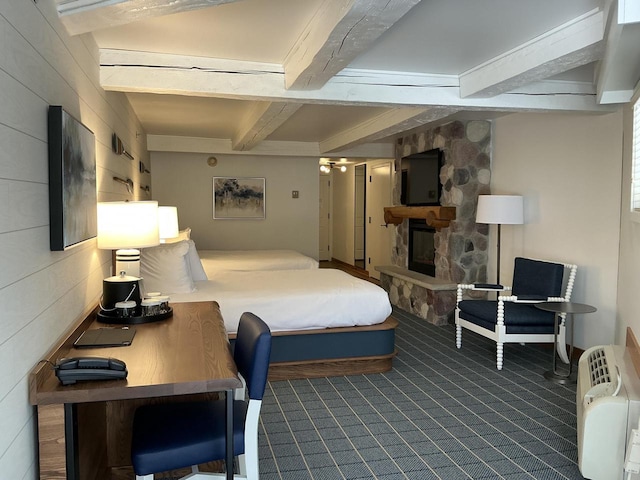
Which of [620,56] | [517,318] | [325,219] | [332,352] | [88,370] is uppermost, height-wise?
[620,56]

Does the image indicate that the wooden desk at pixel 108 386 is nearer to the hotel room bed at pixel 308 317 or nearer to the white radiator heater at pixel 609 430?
the hotel room bed at pixel 308 317

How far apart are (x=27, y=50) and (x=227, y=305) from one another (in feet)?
7.71

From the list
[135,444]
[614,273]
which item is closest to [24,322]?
[135,444]

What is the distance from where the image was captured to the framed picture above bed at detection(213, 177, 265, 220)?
7.77 metres

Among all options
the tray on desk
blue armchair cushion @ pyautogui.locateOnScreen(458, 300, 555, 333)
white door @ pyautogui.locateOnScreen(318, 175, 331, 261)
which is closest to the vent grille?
blue armchair cushion @ pyautogui.locateOnScreen(458, 300, 555, 333)

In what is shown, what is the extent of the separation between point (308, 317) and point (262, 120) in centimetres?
187

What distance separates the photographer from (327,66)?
2.82 m

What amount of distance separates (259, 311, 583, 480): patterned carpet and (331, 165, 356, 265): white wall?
6274 millimetres

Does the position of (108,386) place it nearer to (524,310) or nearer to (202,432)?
(202,432)

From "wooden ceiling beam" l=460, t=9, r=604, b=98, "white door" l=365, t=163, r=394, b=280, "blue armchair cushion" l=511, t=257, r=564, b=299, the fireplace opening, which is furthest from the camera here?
"white door" l=365, t=163, r=394, b=280

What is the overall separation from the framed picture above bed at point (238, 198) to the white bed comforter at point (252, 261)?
3.53 ft

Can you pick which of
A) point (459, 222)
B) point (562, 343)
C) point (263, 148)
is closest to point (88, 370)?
point (562, 343)

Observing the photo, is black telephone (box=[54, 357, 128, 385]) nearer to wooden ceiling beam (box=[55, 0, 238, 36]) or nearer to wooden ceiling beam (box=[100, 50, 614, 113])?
wooden ceiling beam (box=[55, 0, 238, 36])

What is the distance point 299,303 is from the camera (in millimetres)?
3842
